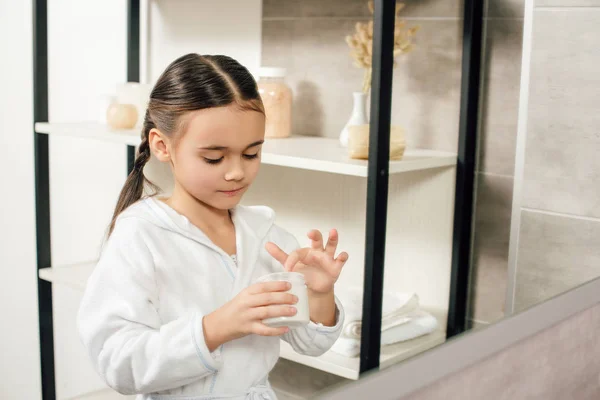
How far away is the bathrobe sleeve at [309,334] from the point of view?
48cm

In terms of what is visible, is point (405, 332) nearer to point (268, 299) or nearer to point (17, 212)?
point (268, 299)

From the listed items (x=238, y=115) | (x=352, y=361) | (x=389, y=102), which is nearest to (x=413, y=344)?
(x=352, y=361)

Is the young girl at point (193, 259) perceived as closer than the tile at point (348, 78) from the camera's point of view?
Yes

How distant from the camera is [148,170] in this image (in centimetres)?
41

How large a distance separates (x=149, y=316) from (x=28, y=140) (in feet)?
0.43

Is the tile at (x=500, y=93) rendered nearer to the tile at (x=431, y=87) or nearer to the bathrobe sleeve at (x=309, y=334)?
the tile at (x=431, y=87)

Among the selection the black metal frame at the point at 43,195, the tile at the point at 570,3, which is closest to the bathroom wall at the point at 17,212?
the black metal frame at the point at 43,195

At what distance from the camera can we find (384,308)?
2.11 feet

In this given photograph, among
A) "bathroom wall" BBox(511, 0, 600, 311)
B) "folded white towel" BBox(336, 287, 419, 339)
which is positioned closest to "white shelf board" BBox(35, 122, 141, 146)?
"folded white towel" BBox(336, 287, 419, 339)

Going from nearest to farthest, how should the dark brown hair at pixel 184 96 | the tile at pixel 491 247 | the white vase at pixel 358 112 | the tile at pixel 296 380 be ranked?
the dark brown hair at pixel 184 96
the tile at pixel 296 380
the white vase at pixel 358 112
the tile at pixel 491 247

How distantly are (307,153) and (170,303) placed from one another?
154 millimetres

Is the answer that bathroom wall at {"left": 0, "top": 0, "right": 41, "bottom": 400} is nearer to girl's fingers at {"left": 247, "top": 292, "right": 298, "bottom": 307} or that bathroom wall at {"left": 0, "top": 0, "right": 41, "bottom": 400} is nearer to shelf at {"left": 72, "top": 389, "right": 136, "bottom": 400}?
shelf at {"left": 72, "top": 389, "right": 136, "bottom": 400}

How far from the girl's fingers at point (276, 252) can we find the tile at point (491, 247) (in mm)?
317

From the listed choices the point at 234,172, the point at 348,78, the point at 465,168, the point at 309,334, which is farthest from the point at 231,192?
the point at 465,168
